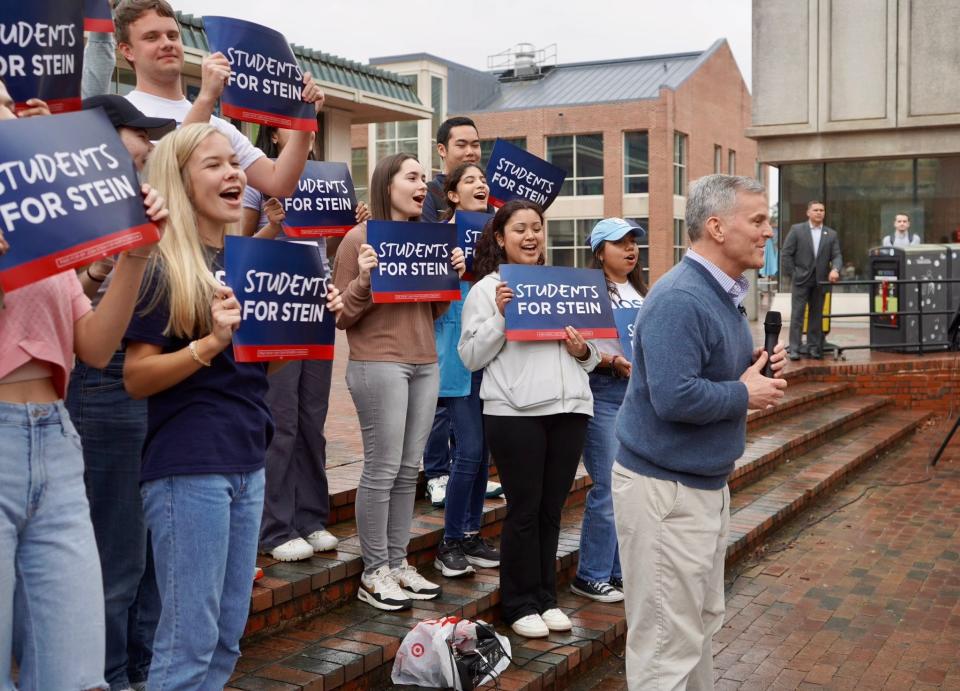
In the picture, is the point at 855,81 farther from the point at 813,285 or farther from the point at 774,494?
the point at 774,494

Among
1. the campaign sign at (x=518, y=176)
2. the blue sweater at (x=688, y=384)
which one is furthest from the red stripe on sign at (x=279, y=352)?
the campaign sign at (x=518, y=176)

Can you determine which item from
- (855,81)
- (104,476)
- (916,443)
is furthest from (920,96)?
(104,476)

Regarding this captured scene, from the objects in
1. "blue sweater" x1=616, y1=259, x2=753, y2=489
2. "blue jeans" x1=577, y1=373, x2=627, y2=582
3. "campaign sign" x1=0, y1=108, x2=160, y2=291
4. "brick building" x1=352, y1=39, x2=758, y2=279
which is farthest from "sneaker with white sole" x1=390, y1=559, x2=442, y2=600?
"brick building" x1=352, y1=39, x2=758, y2=279

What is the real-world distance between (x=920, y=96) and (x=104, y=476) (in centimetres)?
1938

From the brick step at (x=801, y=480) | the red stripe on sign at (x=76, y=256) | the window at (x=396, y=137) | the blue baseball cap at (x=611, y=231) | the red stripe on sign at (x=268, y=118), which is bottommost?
the brick step at (x=801, y=480)

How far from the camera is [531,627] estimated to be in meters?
5.00

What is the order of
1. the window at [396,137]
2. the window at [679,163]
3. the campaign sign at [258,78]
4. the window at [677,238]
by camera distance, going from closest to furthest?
the campaign sign at [258,78]
the window at [677,238]
the window at [679,163]
the window at [396,137]

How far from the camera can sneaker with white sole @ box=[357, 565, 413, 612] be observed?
4.83 metres

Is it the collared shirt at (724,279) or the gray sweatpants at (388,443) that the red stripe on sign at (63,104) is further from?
the collared shirt at (724,279)

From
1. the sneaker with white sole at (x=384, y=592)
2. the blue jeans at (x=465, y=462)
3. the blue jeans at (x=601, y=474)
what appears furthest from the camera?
the blue jeans at (x=601, y=474)

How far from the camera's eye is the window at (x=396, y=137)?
151ft

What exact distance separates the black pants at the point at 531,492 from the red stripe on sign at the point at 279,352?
1323 millimetres

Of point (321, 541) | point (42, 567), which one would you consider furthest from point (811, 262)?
point (42, 567)

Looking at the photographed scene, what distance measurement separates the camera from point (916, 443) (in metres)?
11.7
